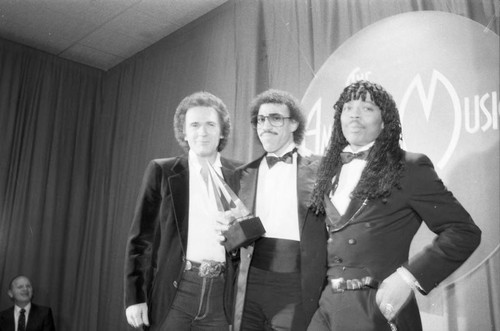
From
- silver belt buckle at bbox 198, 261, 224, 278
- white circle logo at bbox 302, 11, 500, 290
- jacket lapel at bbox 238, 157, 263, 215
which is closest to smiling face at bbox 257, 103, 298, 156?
jacket lapel at bbox 238, 157, 263, 215

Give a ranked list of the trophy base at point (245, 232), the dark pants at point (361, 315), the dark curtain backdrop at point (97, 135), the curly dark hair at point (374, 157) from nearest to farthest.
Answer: the dark pants at point (361, 315) → the curly dark hair at point (374, 157) → the trophy base at point (245, 232) → the dark curtain backdrop at point (97, 135)

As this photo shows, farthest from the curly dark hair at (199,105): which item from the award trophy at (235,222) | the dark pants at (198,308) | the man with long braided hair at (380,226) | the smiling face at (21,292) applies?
the smiling face at (21,292)

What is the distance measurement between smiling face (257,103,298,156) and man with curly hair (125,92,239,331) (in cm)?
26

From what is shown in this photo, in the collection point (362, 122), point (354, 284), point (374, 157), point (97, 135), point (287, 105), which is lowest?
point (354, 284)

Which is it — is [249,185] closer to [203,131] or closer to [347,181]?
[203,131]

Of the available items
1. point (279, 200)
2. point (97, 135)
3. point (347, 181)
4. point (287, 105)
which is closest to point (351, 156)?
point (347, 181)

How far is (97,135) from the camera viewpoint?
6695mm

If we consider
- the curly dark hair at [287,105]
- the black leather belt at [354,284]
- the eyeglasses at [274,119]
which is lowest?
the black leather belt at [354,284]

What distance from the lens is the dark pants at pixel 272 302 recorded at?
7.29 ft

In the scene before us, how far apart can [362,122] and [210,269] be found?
99 centimetres

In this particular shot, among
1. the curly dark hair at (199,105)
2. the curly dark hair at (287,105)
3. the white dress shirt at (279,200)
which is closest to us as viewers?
the white dress shirt at (279,200)

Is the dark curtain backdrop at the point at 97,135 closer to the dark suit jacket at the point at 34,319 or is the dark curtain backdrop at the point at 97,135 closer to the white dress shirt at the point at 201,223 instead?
the dark suit jacket at the point at 34,319

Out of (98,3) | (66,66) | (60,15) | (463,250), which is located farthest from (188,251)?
(66,66)

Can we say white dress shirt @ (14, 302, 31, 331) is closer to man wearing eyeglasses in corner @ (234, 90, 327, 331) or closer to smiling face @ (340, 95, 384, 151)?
man wearing eyeglasses in corner @ (234, 90, 327, 331)
